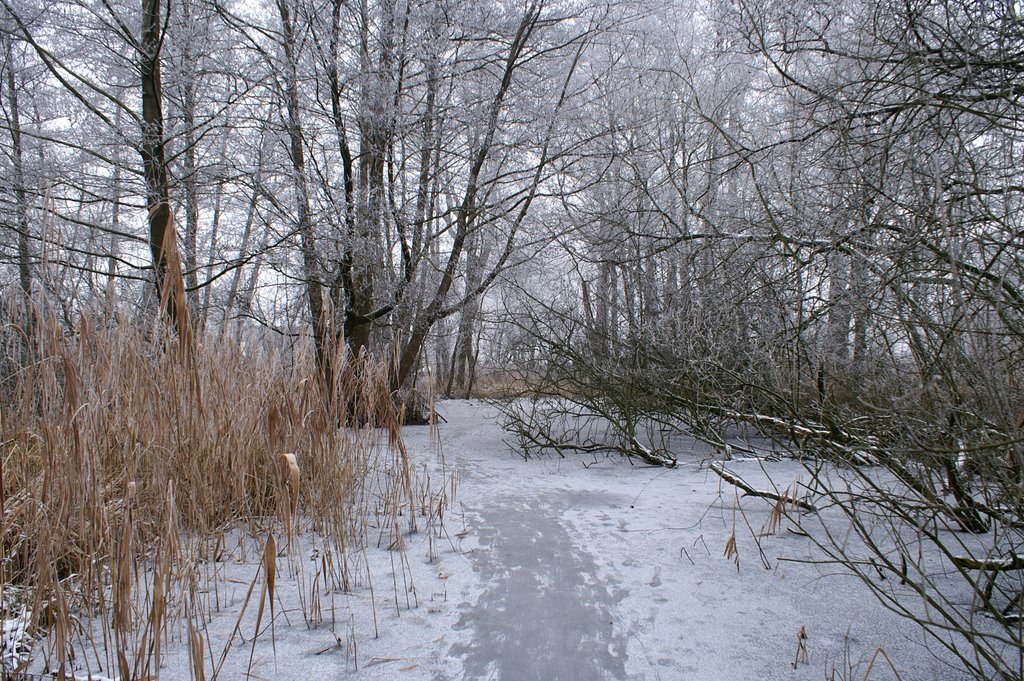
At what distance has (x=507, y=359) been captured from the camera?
5469 millimetres

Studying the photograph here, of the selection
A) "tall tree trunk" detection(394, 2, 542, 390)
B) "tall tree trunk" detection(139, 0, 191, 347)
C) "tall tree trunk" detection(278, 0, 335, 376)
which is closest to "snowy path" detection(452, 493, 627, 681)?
"tall tree trunk" detection(394, 2, 542, 390)

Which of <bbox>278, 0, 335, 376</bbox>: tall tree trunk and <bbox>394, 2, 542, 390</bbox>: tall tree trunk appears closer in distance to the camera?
<bbox>278, 0, 335, 376</bbox>: tall tree trunk

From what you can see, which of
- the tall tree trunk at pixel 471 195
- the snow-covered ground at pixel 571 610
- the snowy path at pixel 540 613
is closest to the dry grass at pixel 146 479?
the snow-covered ground at pixel 571 610

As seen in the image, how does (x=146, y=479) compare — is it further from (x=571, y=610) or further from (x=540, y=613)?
(x=571, y=610)

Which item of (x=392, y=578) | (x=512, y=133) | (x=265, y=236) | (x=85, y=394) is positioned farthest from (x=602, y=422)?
(x=85, y=394)

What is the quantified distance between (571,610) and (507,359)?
3539 millimetres

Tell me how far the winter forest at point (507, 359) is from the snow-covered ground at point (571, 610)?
0.02 m

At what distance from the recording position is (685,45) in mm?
7438

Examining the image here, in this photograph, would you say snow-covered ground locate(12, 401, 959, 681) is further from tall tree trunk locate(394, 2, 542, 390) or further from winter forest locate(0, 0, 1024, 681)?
tall tree trunk locate(394, 2, 542, 390)

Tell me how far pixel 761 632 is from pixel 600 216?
11.4 feet

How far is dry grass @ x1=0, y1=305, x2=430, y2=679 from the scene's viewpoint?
1.37 meters

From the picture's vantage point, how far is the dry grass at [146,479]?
137 centimetres

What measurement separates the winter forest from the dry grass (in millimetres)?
26

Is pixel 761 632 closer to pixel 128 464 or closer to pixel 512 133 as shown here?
pixel 128 464
